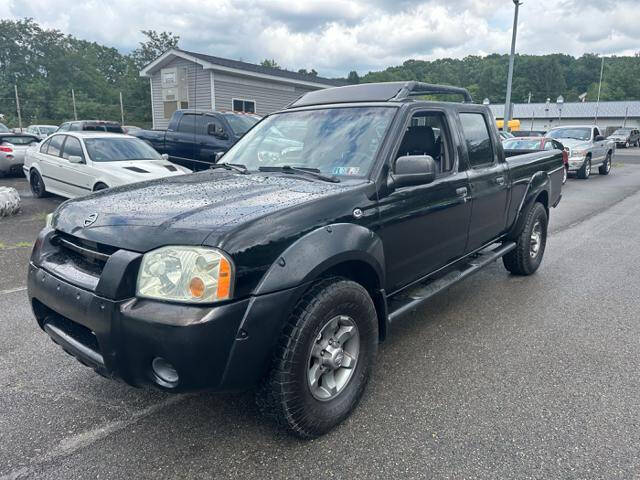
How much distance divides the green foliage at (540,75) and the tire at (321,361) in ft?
240

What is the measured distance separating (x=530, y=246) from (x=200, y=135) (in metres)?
8.72

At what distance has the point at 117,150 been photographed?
9.22 metres

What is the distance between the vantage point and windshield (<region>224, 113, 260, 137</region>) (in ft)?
37.8

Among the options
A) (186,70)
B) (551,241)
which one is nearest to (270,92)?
(186,70)

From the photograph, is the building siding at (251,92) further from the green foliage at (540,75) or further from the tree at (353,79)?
the green foliage at (540,75)

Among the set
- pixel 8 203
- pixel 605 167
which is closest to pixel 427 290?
pixel 8 203

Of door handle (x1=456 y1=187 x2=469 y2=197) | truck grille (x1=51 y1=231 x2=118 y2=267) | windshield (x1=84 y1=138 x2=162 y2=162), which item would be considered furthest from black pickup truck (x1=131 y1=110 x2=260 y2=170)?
truck grille (x1=51 y1=231 x2=118 y2=267)

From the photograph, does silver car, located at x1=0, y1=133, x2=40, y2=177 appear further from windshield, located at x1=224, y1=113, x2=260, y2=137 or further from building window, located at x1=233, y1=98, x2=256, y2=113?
building window, located at x1=233, y1=98, x2=256, y2=113

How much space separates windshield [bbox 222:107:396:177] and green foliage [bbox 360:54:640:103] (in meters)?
71.7

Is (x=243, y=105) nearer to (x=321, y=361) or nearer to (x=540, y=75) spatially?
(x=321, y=361)

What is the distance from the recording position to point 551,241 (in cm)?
748

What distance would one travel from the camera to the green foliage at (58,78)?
5566 centimetres

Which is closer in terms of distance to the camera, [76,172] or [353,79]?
[76,172]

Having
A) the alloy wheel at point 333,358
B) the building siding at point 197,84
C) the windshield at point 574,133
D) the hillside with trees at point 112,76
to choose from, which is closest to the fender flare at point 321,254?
the alloy wheel at point 333,358
